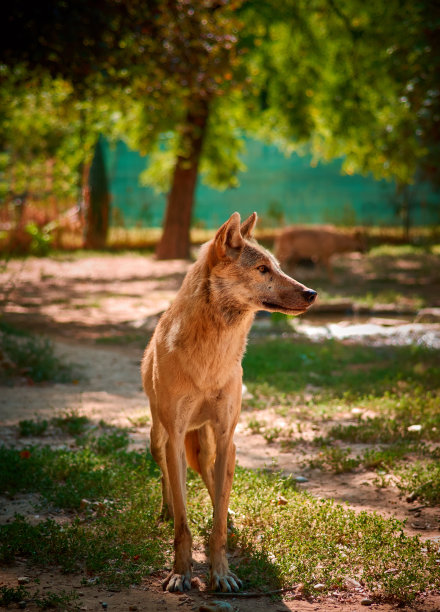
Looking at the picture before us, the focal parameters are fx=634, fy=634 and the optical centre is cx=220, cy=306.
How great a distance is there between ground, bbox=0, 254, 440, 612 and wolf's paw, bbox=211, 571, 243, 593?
72mm

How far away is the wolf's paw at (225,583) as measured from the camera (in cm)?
358

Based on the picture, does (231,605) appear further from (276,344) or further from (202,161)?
(202,161)

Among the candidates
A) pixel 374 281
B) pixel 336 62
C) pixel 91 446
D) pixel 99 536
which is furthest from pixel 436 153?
pixel 99 536

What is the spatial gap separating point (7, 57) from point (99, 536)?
8597 mm

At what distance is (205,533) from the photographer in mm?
4285

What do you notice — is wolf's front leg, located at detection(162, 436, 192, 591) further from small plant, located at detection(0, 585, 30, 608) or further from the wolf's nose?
the wolf's nose

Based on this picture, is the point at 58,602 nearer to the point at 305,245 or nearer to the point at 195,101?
the point at 195,101

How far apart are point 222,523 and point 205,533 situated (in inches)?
23.6

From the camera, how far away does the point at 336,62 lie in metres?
19.5

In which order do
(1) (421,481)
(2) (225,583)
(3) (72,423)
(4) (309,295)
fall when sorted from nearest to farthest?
1. (2) (225,583)
2. (4) (309,295)
3. (1) (421,481)
4. (3) (72,423)

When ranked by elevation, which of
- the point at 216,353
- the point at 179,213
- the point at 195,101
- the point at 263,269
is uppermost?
the point at 195,101

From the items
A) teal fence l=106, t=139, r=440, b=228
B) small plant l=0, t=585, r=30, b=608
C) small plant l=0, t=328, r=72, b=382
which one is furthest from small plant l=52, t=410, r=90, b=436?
teal fence l=106, t=139, r=440, b=228

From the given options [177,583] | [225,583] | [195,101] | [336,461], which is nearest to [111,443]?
[336,461]

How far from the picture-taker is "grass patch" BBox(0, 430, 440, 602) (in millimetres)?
3719
